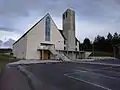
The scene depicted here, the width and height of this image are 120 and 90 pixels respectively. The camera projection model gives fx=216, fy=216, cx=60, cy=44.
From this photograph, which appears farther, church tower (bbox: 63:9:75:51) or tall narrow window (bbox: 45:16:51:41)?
church tower (bbox: 63:9:75:51)

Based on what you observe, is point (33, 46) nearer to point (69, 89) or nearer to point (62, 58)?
point (62, 58)

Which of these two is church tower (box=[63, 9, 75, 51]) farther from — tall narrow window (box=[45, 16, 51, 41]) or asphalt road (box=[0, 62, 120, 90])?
asphalt road (box=[0, 62, 120, 90])

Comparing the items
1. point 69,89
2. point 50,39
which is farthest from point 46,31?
point 69,89

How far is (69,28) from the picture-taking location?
71.8 meters

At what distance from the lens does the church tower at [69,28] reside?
2793 inches

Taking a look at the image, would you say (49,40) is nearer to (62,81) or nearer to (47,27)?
(47,27)

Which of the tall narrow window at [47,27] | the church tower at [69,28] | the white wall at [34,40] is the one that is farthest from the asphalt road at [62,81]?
the church tower at [69,28]

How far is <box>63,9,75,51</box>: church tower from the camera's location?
70938mm

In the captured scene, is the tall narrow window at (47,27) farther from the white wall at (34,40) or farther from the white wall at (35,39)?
the white wall at (34,40)

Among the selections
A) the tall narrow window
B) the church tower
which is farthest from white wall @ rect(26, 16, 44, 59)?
the church tower

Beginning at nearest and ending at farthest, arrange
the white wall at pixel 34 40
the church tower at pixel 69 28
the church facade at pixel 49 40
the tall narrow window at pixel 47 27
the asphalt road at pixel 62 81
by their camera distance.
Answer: the asphalt road at pixel 62 81, the white wall at pixel 34 40, the church facade at pixel 49 40, the tall narrow window at pixel 47 27, the church tower at pixel 69 28

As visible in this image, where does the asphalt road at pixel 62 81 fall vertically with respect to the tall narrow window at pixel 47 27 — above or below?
below

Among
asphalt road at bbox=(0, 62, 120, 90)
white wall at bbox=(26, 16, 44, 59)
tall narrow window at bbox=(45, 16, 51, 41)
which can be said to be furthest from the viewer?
tall narrow window at bbox=(45, 16, 51, 41)

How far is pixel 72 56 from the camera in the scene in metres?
69.3
